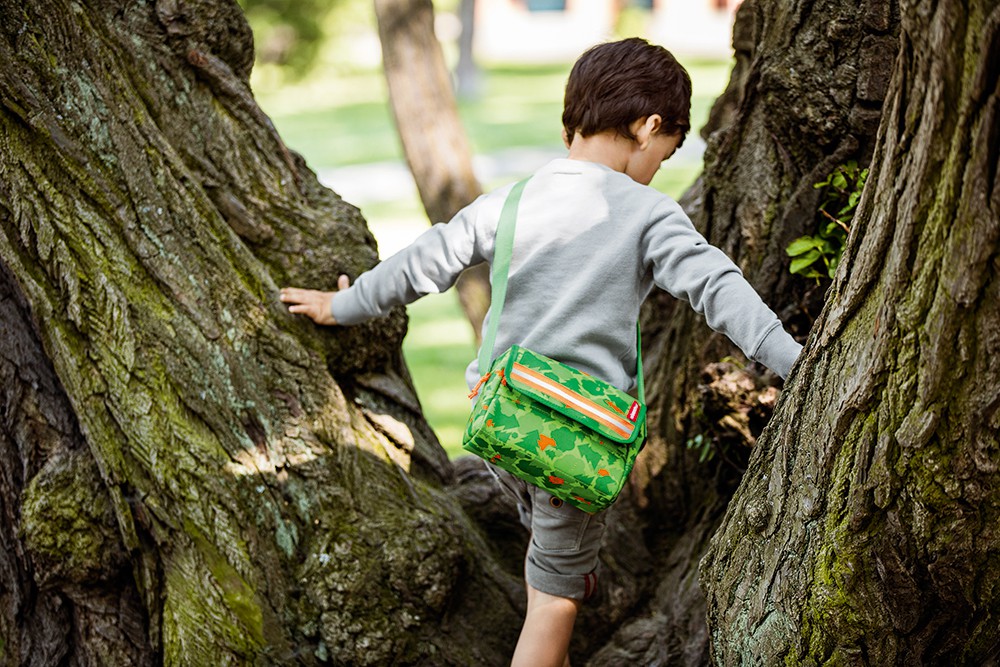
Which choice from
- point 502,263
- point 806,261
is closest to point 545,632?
point 502,263

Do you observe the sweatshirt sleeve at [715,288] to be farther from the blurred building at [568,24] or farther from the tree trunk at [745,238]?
the blurred building at [568,24]

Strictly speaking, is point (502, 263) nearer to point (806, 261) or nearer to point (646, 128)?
point (646, 128)

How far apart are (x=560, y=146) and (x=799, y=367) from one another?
12.5 metres

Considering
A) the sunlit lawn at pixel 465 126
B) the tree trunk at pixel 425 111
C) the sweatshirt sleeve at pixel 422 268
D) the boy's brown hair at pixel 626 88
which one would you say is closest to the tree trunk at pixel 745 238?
the boy's brown hair at pixel 626 88

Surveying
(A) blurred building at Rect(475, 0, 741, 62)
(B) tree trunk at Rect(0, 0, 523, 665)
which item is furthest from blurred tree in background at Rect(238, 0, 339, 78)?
(B) tree trunk at Rect(0, 0, 523, 665)

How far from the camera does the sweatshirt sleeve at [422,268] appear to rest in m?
2.78

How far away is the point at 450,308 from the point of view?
350 inches

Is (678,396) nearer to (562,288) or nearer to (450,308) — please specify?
(562,288)

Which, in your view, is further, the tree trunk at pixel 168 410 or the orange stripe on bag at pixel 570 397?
the tree trunk at pixel 168 410

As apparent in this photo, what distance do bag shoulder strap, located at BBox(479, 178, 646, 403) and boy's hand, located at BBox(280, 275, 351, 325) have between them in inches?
19.5

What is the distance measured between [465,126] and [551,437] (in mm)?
15220

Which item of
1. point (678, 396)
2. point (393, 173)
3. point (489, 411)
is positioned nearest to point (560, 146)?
point (393, 173)

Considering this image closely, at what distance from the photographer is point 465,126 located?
17.3m

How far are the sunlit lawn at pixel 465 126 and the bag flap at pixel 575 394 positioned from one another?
3687 mm
